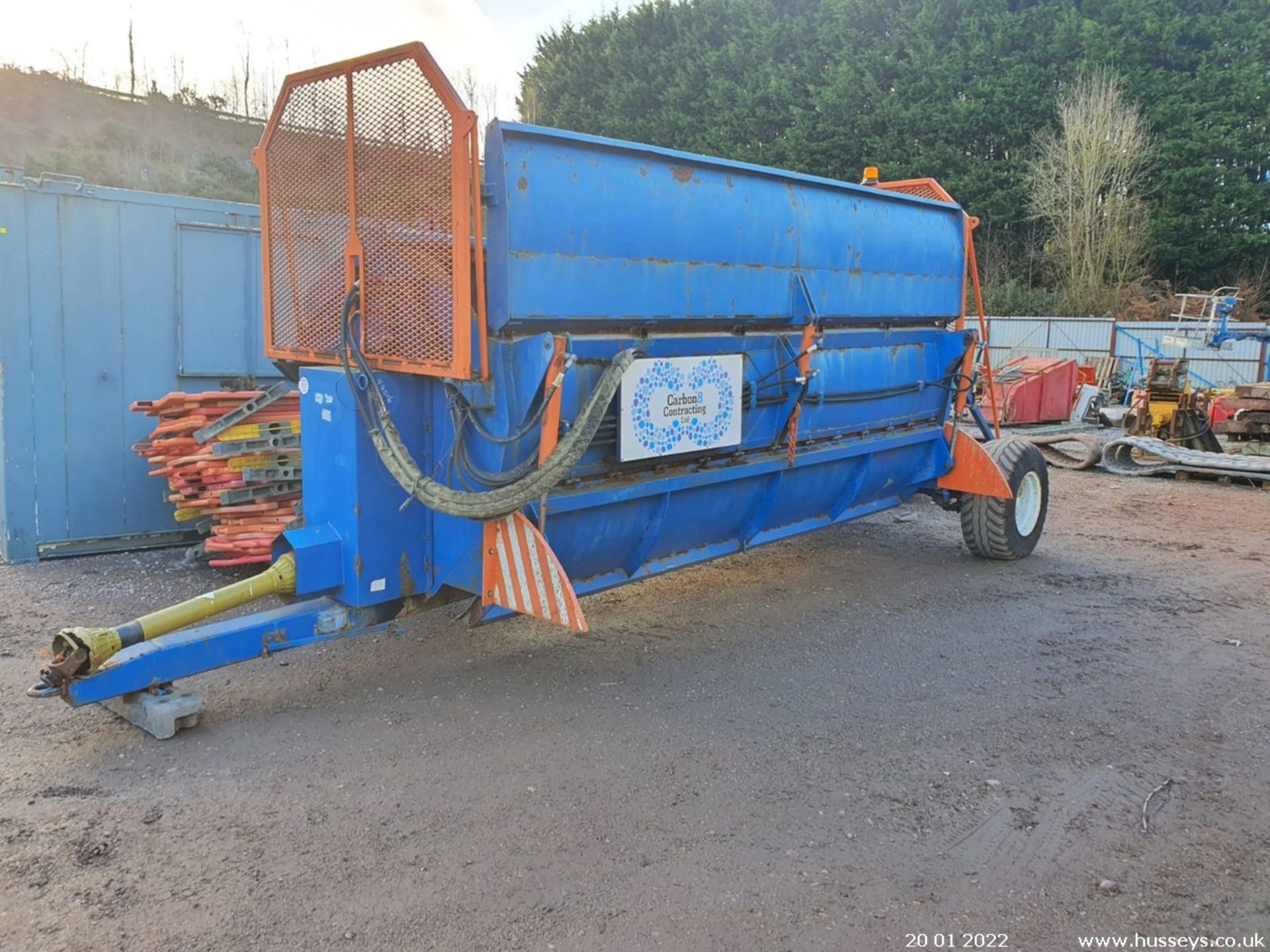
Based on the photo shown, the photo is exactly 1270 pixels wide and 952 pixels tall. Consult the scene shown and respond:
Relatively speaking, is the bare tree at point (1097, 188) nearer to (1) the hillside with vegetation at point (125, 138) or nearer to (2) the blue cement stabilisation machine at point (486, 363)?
(1) the hillside with vegetation at point (125, 138)

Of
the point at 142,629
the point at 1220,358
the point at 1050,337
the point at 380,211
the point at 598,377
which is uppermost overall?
the point at 1050,337

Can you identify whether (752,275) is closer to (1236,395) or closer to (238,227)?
(238,227)

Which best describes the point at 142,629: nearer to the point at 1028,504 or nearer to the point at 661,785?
the point at 661,785

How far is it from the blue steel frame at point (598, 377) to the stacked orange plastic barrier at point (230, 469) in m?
2.17

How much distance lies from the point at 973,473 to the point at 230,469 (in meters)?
5.45

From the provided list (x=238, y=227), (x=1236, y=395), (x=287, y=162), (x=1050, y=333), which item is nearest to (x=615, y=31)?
(x=1050, y=333)

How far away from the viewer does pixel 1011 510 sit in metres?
7.86

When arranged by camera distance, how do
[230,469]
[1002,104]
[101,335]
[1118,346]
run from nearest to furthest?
[230,469] < [101,335] < [1118,346] < [1002,104]

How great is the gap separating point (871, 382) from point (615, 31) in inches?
1598

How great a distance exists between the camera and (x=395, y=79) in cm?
429

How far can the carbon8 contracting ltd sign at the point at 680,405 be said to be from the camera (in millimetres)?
4984

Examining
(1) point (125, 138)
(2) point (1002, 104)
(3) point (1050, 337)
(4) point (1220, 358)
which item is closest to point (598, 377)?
(4) point (1220, 358)

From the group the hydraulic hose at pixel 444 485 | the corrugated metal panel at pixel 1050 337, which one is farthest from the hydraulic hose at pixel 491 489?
the corrugated metal panel at pixel 1050 337

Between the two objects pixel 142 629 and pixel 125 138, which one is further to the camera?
pixel 125 138
